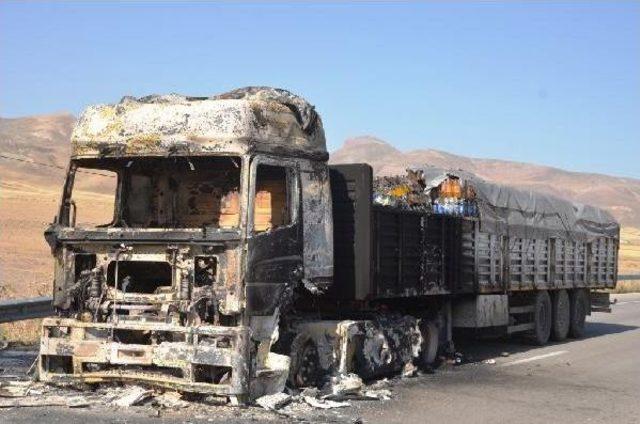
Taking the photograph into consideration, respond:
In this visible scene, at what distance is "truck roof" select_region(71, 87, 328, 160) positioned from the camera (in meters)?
9.26

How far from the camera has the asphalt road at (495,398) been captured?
844 centimetres

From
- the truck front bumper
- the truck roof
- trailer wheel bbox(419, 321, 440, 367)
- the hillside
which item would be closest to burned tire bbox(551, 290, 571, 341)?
the hillside

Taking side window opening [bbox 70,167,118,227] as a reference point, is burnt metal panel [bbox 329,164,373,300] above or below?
below

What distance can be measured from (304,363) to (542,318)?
826 cm

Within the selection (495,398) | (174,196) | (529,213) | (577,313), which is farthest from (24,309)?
(577,313)

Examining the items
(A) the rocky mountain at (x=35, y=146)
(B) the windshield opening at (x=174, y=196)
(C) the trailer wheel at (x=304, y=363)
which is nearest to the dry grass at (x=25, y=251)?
(B) the windshield opening at (x=174, y=196)

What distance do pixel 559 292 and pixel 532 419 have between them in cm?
906

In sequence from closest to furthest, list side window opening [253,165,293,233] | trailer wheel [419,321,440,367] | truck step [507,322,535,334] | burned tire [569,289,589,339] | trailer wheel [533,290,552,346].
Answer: side window opening [253,165,293,233]
trailer wheel [419,321,440,367]
truck step [507,322,535,334]
trailer wheel [533,290,552,346]
burned tire [569,289,589,339]

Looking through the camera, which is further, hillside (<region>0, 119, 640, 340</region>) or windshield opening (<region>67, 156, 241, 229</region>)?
hillside (<region>0, 119, 640, 340</region>)

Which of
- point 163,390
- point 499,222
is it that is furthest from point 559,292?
point 163,390

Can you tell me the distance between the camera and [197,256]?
9.00 metres

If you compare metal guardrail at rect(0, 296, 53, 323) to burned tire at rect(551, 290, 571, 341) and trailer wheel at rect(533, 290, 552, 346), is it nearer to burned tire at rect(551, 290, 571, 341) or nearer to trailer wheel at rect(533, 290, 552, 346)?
trailer wheel at rect(533, 290, 552, 346)

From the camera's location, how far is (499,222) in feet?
49.8

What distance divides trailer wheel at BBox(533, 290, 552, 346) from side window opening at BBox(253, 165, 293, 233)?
331 inches
